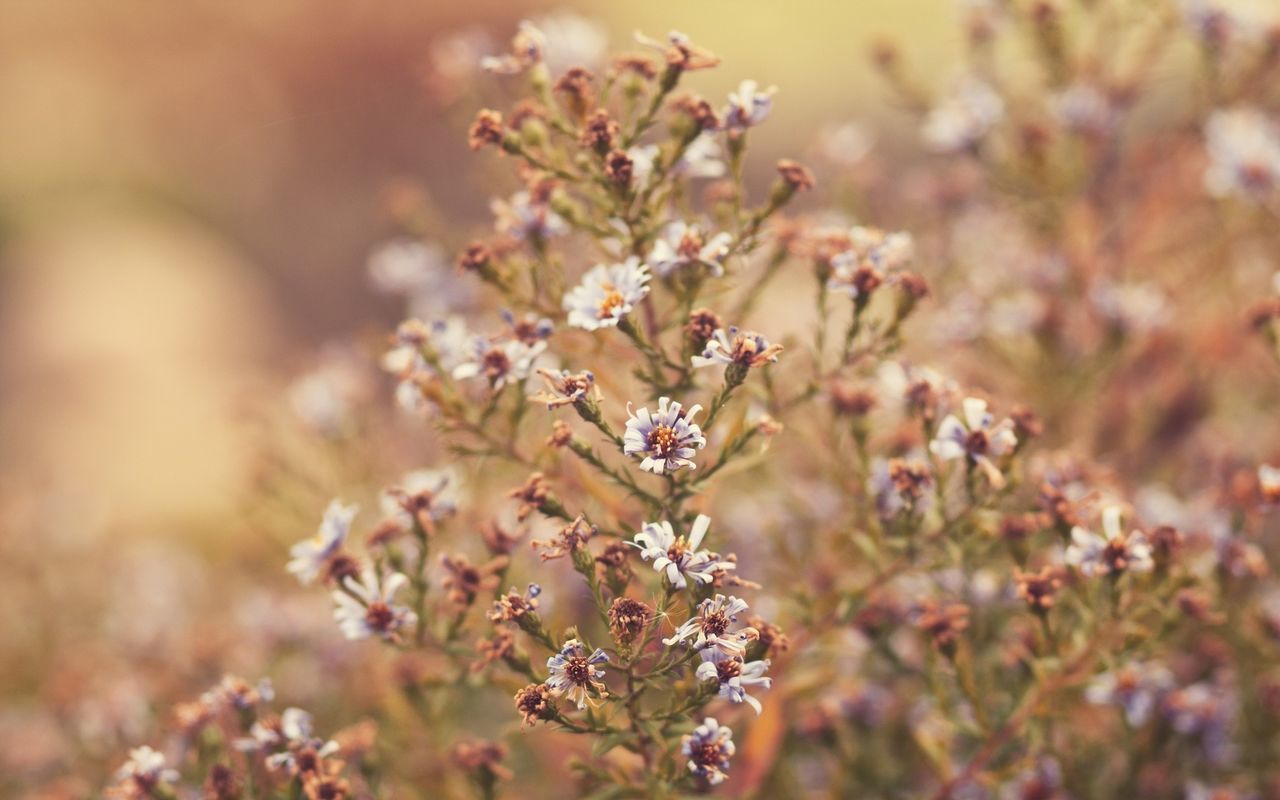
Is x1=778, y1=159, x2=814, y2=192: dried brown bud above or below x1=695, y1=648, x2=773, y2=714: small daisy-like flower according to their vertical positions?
above

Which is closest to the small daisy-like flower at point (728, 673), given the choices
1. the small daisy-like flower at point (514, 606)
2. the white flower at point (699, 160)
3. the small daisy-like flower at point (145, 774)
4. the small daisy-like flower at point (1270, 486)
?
the small daisy-like flower at point (514, 606)

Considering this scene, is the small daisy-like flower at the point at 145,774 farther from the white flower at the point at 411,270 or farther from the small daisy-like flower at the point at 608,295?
the white flower at the point at 411,270

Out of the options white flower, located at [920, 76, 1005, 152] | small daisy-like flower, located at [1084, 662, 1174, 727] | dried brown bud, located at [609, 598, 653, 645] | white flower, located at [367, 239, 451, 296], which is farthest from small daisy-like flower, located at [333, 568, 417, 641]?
white flower, located at [920, 76, 1005, 152]

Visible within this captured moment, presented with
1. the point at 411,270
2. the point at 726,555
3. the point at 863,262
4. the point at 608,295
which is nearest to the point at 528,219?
the point at 608,295

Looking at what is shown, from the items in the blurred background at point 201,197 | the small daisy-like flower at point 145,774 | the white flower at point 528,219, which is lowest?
the small daisy-like flower at point 145,774

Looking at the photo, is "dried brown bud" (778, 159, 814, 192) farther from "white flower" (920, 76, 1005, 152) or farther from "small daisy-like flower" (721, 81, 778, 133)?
"white flower" (920, 76, 1005, 152)

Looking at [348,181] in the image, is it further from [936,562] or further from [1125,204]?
[936,562]

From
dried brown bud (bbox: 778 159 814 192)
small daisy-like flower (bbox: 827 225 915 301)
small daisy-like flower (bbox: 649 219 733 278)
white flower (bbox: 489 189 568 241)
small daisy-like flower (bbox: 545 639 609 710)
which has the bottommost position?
small daisy-like flower (bbox: 545 639 609 710)

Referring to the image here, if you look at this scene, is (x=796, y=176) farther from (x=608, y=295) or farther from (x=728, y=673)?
(x=728, y=673)
